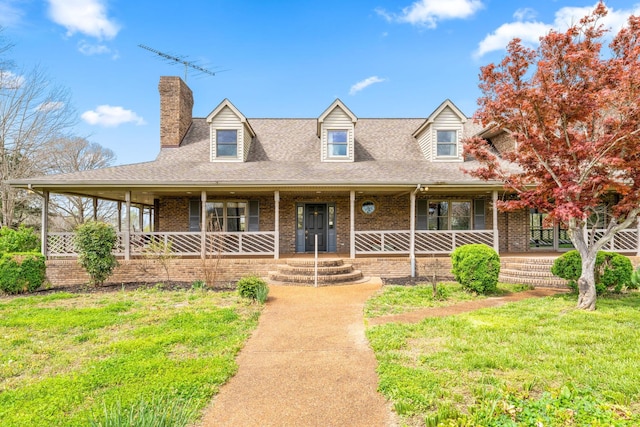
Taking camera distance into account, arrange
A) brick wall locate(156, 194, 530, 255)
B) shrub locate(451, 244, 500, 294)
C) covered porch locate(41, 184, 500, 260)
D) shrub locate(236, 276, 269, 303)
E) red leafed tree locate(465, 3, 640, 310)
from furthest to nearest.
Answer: brick wall locate(156, 194, 530, 255)
covered porch locate(41, 184, 500, 260)
shrub locate(451, 244, 500, 294)
shrub locate(236, 276, 269, 303)
red leafed tree locate(465, 3, 640, 310)

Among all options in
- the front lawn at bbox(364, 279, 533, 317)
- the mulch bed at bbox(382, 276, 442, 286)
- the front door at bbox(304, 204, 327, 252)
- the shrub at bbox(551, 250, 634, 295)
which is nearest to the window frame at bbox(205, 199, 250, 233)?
the front door at bbox(304, 204, 327, 252)

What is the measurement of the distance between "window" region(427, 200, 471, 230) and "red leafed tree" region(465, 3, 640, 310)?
6.57 meters

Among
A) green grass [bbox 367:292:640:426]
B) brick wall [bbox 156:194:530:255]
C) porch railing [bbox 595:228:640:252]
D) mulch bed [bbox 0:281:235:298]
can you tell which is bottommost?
mulch bed [bbox 0:281:235:298]

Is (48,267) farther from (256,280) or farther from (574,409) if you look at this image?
(574,409)

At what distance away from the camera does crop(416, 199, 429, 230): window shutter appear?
47.1 feet

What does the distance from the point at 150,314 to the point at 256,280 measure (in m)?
2.42

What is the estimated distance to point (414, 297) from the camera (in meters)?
8.38

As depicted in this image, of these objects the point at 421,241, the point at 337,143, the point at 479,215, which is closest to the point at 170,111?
the point at 337,143

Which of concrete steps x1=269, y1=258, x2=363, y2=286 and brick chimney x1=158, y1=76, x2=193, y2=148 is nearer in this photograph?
concrete steps x1=269, y1=258, x2=363, y2=286

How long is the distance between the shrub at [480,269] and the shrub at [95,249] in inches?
420

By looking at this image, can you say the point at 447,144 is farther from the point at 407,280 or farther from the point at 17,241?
the point at 17,241

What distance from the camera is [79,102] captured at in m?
21.8

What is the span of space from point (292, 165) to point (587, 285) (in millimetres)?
10343

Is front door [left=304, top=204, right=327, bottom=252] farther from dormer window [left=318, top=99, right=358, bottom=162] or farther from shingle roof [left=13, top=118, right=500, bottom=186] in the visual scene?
dormer window [left=318, top=99, right=358, bottom=162]
